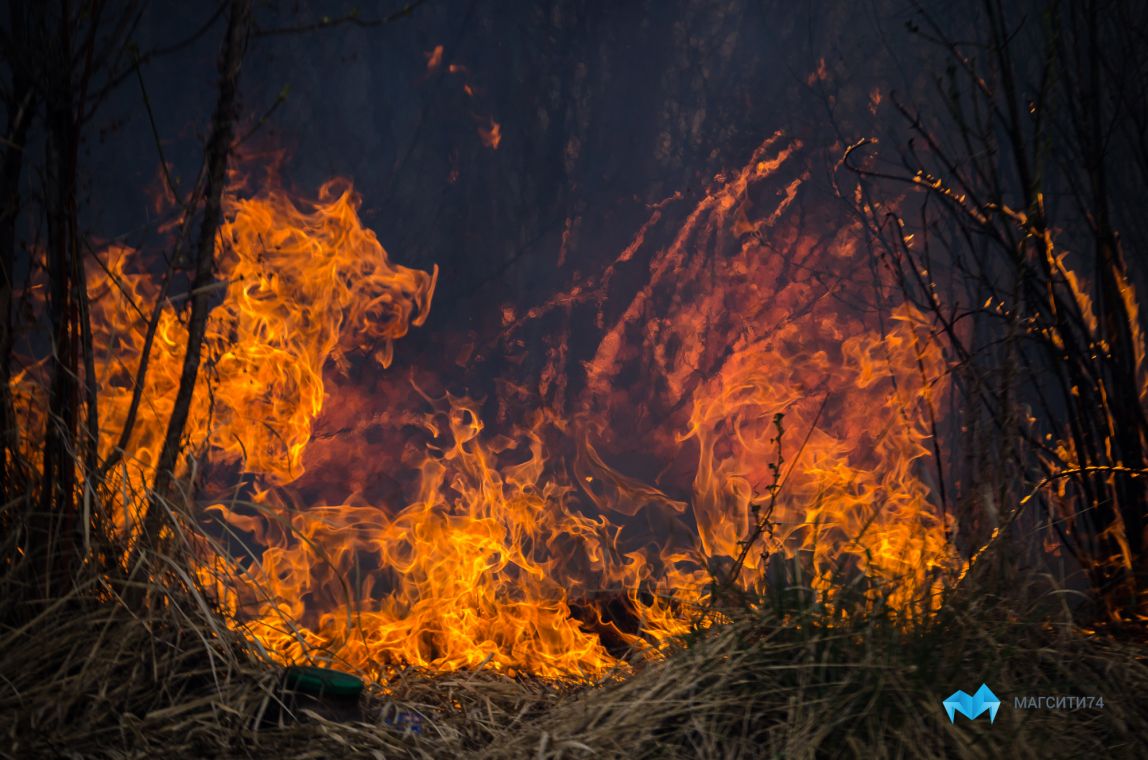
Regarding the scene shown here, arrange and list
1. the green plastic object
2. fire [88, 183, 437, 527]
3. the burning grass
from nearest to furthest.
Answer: the burning grass, the green plastic object, fire [88, 183, 437, 527]

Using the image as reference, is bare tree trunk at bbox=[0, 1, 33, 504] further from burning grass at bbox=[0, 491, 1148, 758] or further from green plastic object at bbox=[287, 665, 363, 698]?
Result: green plastic object at bbox=[287, 665, 363, 698]

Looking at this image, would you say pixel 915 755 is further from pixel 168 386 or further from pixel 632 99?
pixel 632 99

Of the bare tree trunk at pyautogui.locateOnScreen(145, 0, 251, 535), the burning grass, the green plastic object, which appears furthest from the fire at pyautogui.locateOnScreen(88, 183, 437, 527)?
the green plastic object

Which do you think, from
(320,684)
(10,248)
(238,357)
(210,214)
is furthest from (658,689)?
(238,357)

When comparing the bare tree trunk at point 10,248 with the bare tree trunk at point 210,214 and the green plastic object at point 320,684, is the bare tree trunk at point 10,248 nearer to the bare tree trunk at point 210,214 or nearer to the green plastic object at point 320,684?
the bare tree trunk at point 210,214

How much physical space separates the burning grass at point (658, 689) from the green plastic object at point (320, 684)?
0.08ft

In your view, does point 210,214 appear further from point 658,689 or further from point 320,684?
point 658,689

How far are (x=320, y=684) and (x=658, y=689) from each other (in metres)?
0.55

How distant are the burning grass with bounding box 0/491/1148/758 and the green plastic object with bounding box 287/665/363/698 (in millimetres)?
24

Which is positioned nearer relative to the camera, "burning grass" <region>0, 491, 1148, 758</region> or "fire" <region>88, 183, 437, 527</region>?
"burning grass" <region>0, 491, 1148, 758</region>

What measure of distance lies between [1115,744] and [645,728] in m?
0.74

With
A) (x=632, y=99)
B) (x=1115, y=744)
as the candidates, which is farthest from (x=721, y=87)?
(x=1115, y=744)

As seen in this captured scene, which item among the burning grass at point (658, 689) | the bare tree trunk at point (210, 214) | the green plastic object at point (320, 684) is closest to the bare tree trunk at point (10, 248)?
the burning grass at point (658, 689)

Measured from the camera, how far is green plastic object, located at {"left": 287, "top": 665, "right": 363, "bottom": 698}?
1391 mm
